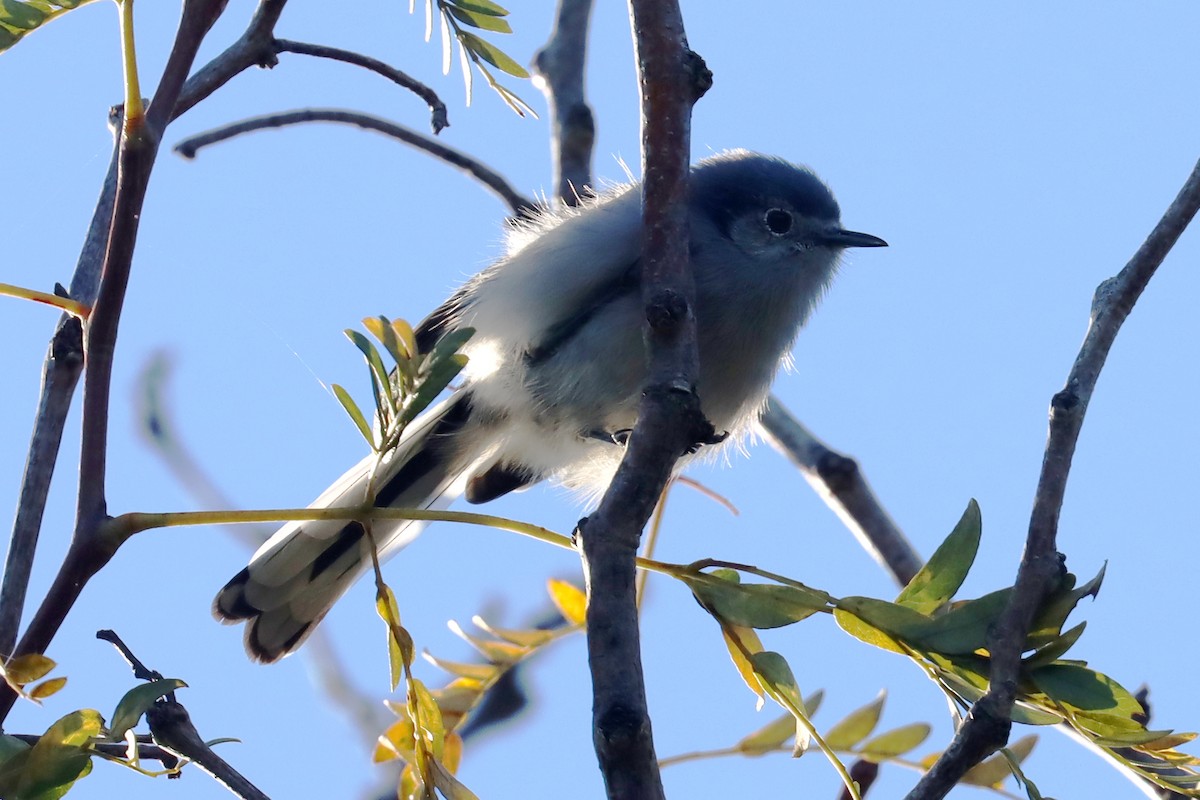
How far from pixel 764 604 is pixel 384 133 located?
2081 mm

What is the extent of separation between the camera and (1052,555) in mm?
1252

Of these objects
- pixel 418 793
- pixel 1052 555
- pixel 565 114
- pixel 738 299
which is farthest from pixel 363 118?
pixel 1052 555

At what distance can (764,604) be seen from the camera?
4.75 ft

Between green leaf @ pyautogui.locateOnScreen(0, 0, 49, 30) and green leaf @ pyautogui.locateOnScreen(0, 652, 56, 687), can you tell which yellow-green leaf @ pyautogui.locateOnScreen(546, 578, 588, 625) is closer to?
green leaf @ pyautogui.locateOnScreen(0, 652, 56, 687)

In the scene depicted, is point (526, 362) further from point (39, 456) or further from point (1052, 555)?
point (1052, 555)

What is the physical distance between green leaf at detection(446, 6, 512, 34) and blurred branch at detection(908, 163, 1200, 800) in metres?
1.08

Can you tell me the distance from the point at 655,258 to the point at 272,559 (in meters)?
1.57

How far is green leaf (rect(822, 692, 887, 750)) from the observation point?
1.91 metres

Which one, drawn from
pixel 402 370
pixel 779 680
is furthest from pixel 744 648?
pixel 402 370

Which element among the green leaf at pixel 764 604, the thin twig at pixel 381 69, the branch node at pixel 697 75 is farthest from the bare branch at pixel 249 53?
the green leaf at pixel 764 604

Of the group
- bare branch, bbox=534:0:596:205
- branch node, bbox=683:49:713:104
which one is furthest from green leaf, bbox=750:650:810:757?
bare branch, bbox=534:0:596:205

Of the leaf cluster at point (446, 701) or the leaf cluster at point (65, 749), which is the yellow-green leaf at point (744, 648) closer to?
the leaf cluster at point (446, 701)

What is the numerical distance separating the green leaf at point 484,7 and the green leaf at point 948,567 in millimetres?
1131

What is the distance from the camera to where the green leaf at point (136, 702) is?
131 centimetres
